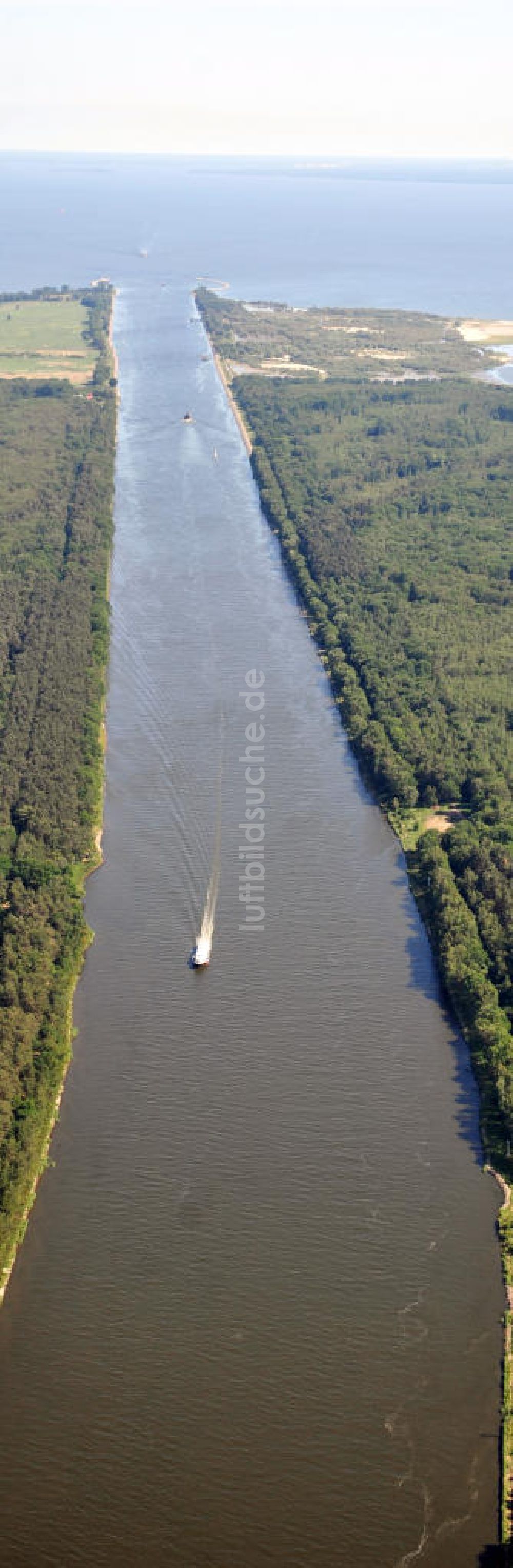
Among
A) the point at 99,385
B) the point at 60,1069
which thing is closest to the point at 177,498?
the point at 99,385

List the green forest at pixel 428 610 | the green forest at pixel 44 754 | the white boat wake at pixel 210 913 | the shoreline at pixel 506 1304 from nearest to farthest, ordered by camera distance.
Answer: the shoreline at pixel 506 1304 → the green forest at pixel 44 754 → the white boat wake at pixel 210 913 → the green forest at pixel 428 610

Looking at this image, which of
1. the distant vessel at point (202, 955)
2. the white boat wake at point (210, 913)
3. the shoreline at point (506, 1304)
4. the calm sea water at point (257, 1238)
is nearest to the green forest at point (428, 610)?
the shoreline at point (506, 1304)

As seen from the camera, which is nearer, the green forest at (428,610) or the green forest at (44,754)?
the green forest at (44,754)

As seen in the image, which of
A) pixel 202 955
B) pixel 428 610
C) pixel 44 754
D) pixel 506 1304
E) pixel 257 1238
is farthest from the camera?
pixel 428 610

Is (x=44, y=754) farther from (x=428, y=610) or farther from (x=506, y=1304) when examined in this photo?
(x=506, y=1304)

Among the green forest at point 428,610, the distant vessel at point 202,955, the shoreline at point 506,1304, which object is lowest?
the shoreline at point 506,1304

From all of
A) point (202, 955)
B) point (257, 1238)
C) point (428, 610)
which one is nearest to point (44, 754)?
point (202, 955)

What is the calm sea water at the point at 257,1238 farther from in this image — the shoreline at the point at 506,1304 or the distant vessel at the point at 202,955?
the distant vessel at the point at 202,955
